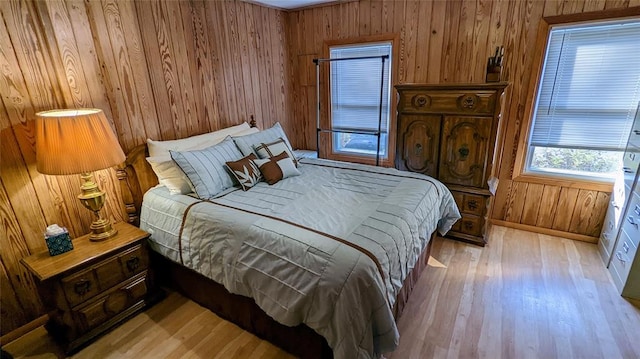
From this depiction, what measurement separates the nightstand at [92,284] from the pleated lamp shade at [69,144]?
1.64ft

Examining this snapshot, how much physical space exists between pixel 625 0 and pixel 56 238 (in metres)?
4.07

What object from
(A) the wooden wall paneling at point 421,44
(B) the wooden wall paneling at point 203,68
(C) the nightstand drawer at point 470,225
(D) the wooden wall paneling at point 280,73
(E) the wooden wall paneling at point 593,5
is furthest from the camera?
(D) the wooden wall paneling at point 280,73

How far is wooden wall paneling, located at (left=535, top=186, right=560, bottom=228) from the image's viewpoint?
9.07ft

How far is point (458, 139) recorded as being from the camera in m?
2.57

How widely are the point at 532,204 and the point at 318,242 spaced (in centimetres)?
248

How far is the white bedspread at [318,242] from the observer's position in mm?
1331

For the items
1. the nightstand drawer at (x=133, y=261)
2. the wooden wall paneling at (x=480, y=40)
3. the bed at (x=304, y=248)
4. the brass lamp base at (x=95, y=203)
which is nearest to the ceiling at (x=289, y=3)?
the wooden wall paneling at (x=480, y=40)

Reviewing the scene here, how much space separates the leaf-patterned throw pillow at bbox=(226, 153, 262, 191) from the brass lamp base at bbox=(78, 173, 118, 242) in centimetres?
82

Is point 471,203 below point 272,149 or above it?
below

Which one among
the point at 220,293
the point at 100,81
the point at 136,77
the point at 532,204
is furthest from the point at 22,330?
the point at 532,204

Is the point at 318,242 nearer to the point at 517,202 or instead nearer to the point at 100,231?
the point at 100,231

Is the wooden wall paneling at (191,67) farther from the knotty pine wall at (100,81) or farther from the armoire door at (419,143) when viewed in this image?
the armoire door at (419,143)

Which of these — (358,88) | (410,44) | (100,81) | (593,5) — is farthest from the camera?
(358,88)

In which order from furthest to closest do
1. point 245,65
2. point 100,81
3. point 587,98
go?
point 245,65
point 587,98
point 100,81
